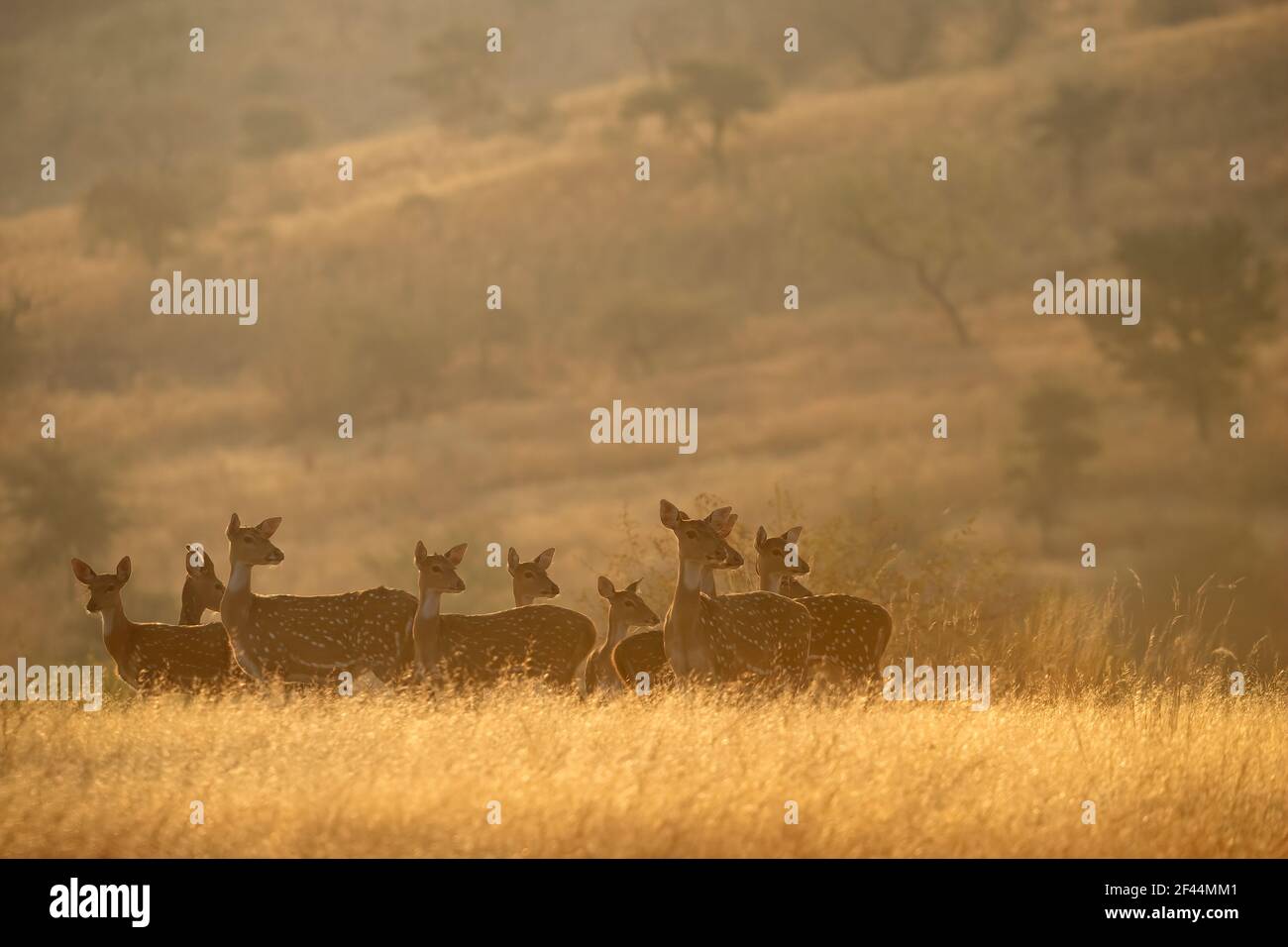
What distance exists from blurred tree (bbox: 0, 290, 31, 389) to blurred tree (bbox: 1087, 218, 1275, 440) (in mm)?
27984

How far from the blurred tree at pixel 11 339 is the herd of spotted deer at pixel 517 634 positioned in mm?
30790

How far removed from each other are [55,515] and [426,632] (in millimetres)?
23401

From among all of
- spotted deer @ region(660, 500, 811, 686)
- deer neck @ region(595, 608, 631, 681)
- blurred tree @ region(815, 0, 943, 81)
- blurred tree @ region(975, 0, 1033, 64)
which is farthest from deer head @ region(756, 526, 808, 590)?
blurred tree @ region(815, 0, 943, 81)

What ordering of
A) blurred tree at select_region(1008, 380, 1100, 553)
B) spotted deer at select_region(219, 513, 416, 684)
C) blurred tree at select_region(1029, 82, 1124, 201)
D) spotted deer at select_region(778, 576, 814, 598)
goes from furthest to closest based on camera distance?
1. blurred tree at select_region(1029, 82, 1124, 201)
2. blurred tree at select_region(1008, 380, 1100, 553)
3. spotted deer at select_region(778, 576, 814, 598)
4. spotted deer at select_region(219, 513, 416, 684)

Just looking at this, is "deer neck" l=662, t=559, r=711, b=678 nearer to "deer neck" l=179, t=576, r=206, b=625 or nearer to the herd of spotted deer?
the herd of spotted deer

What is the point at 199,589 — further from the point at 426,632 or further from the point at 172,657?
the point at 426,632

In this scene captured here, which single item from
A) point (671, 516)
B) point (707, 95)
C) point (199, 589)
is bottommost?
point (199, 589)

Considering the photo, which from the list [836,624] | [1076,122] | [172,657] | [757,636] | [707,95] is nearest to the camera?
[757,636]

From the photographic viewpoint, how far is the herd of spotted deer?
14.5 metres

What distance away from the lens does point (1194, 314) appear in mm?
46250

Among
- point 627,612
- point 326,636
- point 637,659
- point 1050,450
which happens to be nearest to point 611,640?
point 627,612

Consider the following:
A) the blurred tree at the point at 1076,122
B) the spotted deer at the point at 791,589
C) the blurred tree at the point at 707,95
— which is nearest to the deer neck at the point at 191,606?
the spotted deer at the point at 791,589

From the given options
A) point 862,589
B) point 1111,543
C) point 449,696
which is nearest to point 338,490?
point 1111,543

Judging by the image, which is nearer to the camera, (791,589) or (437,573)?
(437,573)
